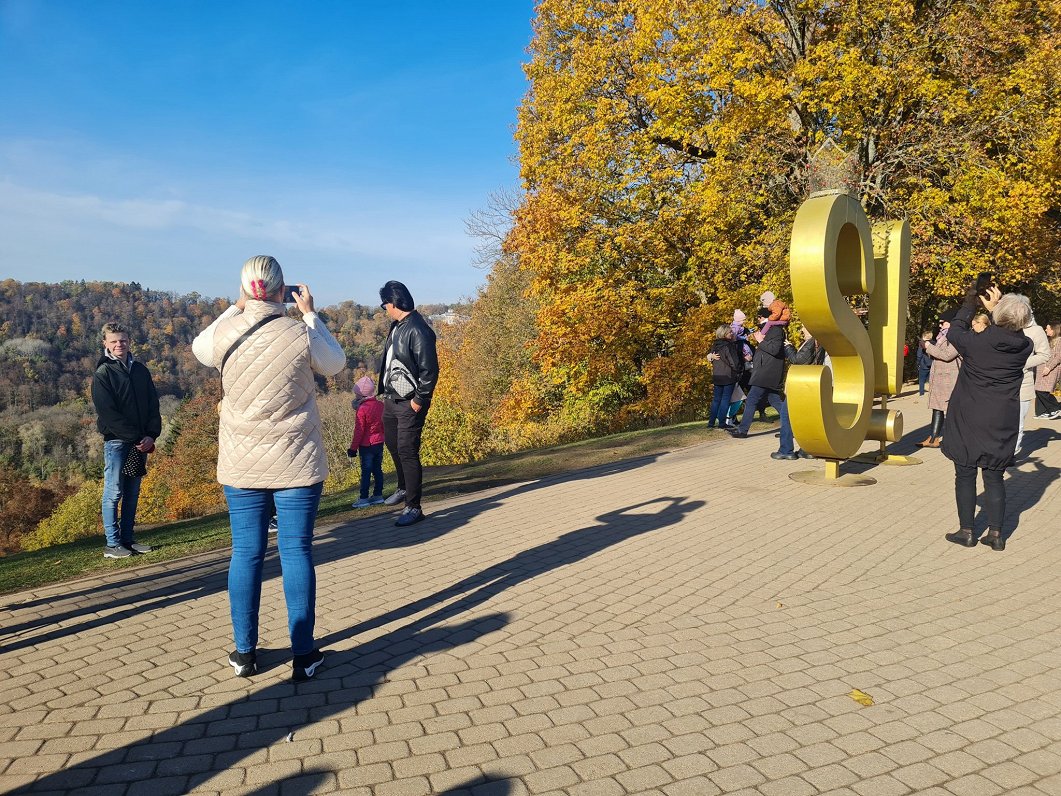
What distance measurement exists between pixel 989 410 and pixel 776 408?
453 cm

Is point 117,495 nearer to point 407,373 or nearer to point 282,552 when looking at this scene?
point 407,373

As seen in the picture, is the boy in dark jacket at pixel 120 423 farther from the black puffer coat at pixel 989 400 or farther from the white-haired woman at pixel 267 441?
the black puffer coat at pixel 989 400

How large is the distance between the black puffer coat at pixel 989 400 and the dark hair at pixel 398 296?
15.1 ft

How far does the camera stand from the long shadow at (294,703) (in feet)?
9.15

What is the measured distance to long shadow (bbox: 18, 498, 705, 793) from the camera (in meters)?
2.79

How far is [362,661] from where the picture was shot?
3.79 metres

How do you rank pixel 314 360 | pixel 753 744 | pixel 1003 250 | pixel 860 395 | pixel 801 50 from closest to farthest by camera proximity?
1. pixel 753 744
2. pixel 314 360
3. pixel 860 395
4. pixel 1003 250
5. pixel 801 50

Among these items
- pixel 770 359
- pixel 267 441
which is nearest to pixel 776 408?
pixel 770 359

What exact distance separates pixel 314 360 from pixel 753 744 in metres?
2.60

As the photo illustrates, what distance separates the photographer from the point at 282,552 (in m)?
3.53

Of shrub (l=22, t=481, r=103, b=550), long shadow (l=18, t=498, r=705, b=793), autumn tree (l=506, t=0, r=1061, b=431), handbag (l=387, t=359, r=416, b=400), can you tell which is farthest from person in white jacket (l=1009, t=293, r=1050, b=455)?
shrub (l=22, t=481, r=103, b=550)

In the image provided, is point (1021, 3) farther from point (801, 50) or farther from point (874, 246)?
point (874, 246)

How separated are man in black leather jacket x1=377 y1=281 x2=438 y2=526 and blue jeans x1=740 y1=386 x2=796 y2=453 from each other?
4582 millimetres

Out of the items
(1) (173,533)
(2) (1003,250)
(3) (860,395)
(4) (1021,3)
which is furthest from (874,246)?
(4) (1021,3)
